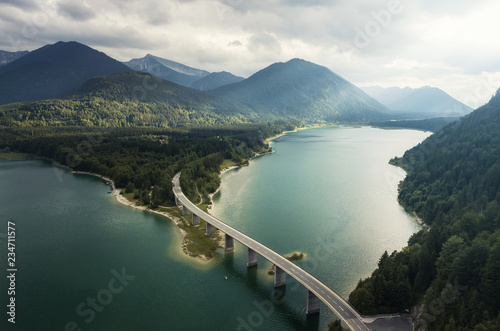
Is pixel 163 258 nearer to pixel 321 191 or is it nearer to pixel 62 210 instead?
pixel 62 210

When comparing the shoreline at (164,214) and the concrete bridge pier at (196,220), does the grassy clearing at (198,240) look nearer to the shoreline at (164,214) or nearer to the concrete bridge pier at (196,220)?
the shoreline at (164,214)

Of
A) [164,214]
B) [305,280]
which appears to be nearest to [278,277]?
[305,280]

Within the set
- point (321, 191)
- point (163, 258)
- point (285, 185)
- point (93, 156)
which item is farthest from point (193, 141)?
point (163, 258)

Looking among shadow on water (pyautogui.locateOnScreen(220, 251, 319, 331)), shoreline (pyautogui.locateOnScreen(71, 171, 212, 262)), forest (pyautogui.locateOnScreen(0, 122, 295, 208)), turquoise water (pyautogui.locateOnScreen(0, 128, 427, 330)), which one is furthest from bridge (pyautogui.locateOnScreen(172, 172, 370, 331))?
forest (pyautogui.locateOnScreen(0, 122, 295, 208))

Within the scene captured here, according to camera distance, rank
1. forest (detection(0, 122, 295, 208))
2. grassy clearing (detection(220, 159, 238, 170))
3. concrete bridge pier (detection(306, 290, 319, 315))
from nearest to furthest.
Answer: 1. concrete bridge pier (detection(306, 290, 319, 315))
2. forest (detection(0, 122, 295, 208))
3. grassy clearing (detection(220, 159, 238, 170))

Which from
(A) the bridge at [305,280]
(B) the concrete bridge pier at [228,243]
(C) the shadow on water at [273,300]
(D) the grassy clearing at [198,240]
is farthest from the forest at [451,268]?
(D) the grassy clearing at [198,240]

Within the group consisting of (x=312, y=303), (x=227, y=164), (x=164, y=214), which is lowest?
(x=164, y=214)

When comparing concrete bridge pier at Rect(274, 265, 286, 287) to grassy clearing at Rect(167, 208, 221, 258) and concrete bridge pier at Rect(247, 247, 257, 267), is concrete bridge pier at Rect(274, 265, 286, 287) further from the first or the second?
grassy clearing at Rect(167, 208, 221, 258)

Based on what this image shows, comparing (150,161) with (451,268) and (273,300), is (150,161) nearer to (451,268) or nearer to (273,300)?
(273,300)
